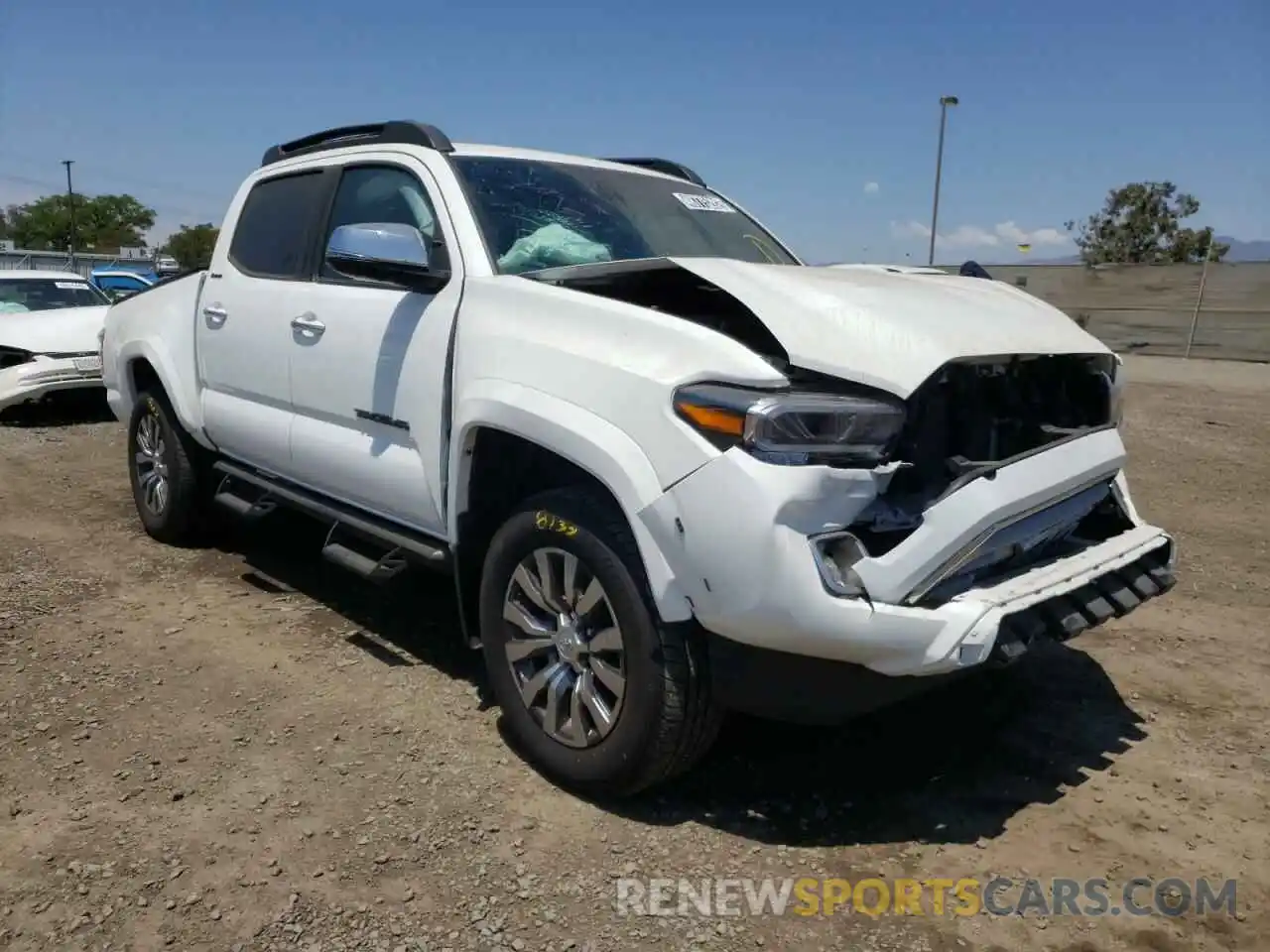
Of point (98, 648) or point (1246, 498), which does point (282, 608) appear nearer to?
point (98, 648)

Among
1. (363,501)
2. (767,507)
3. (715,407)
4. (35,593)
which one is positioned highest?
(715,407)

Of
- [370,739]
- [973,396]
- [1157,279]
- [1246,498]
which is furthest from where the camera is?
[1157,279]

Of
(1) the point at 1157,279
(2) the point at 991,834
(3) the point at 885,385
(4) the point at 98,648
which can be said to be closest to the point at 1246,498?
(2) the point at 991,834

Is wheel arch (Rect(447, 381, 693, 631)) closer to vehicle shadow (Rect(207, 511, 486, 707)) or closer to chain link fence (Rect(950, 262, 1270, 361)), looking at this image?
vehicle shadow (Rect(207, 511, 486, 707))

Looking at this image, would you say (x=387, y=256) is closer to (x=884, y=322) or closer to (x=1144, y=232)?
(x=884, y=322)

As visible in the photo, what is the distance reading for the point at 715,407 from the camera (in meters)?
2.57

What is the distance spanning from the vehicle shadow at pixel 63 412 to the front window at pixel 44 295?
101cm

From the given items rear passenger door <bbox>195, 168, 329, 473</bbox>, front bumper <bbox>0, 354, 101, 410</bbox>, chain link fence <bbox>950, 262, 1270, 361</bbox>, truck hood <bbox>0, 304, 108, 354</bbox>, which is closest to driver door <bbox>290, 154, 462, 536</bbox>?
rear passenger door <bbox>195, 168, 329, 473</bbox>

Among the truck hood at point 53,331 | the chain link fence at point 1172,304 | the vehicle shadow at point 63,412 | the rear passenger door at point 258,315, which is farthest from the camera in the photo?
the chain link fence at point 1172,304

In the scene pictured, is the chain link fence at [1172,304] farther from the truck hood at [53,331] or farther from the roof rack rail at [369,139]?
the roof rack rail at [369,139]

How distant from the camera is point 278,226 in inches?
182

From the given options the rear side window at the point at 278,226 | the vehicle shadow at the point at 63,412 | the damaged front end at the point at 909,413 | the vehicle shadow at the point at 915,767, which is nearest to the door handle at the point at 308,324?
the rear side window at the point at 278,226

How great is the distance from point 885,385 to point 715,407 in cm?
43

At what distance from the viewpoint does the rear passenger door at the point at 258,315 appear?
432cm
